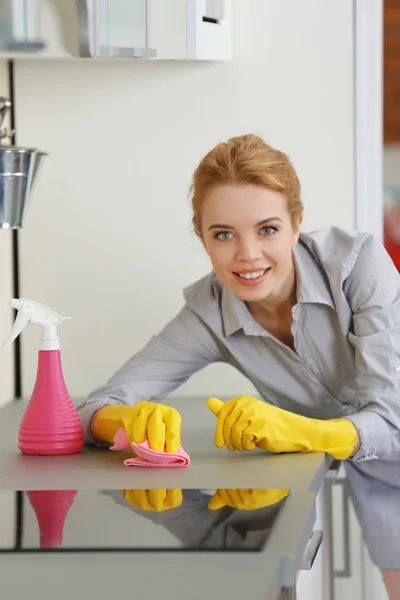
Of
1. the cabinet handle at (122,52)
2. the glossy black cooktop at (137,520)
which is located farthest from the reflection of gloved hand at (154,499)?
the cabinet handle at (122,52)

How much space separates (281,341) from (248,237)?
0.24 m

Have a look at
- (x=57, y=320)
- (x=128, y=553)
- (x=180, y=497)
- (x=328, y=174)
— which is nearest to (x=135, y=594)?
(x=128, y=553)

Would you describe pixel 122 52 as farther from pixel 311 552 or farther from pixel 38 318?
pixel 311 552

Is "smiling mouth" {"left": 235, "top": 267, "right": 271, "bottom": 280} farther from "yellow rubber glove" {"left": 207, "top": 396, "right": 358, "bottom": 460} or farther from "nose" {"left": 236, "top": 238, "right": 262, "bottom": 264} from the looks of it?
"yellow rubber glove" {"left": 207, "top": 396, "right": 358, "bottom": 460}

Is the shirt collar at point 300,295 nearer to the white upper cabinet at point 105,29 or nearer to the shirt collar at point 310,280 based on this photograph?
the shirt collar at point 310,280

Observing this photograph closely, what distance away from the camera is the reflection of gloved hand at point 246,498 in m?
1.15

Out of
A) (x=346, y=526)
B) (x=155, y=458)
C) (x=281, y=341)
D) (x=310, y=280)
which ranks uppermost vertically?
(x=310, y=280)

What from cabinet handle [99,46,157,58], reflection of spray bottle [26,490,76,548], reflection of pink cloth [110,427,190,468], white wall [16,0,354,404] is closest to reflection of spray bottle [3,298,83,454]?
reflection of pink cloth [110,427,190,468]

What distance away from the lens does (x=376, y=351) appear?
1565 millimetres

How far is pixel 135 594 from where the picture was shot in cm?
88

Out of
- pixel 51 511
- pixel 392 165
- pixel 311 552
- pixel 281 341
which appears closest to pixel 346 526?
pixel 281 341

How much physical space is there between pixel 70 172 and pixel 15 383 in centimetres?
47

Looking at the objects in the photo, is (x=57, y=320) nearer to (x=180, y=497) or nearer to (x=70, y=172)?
(x=180, y=497)

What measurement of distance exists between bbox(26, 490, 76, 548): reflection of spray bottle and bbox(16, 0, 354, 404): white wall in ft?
3.06
